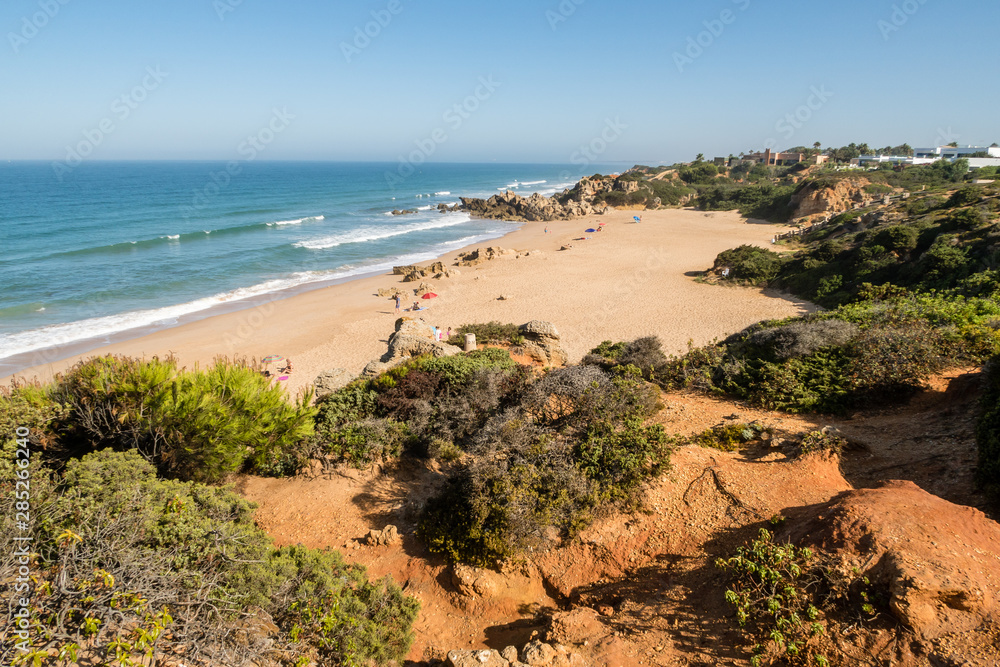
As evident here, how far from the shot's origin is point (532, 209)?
185ft

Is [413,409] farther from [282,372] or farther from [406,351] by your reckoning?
[282,372]

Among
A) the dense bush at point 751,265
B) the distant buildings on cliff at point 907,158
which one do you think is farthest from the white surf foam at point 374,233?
the distant buildings on cliff at point 907,158

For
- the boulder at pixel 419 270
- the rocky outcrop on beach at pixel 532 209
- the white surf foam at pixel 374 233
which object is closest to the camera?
the boulder at pixel 419 270

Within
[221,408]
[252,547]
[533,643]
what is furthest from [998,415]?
[221,408]

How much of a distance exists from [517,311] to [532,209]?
3673cm

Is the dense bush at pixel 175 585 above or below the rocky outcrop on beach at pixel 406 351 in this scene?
above

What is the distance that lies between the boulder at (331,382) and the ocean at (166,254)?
1190 centimetres

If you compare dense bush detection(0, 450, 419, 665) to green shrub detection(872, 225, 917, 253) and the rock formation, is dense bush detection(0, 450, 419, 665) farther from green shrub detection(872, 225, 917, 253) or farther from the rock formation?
green shrub detection(872, 225, 917, 253)

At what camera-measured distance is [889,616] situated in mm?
3910

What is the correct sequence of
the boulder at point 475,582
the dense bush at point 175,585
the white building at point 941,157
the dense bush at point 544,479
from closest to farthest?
the dense bush at point 175,585, the boulder at point 475,582, the dense bush at point 544,479, the white building at point 941,157

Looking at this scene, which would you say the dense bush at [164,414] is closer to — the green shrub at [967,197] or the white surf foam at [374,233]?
the white surf foam at [374,233]

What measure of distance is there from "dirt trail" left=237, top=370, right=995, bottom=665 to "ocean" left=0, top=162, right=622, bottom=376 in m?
15.5

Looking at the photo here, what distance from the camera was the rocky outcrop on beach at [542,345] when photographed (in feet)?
44.2

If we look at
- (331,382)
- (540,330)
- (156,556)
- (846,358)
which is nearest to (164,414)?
(156,556)
